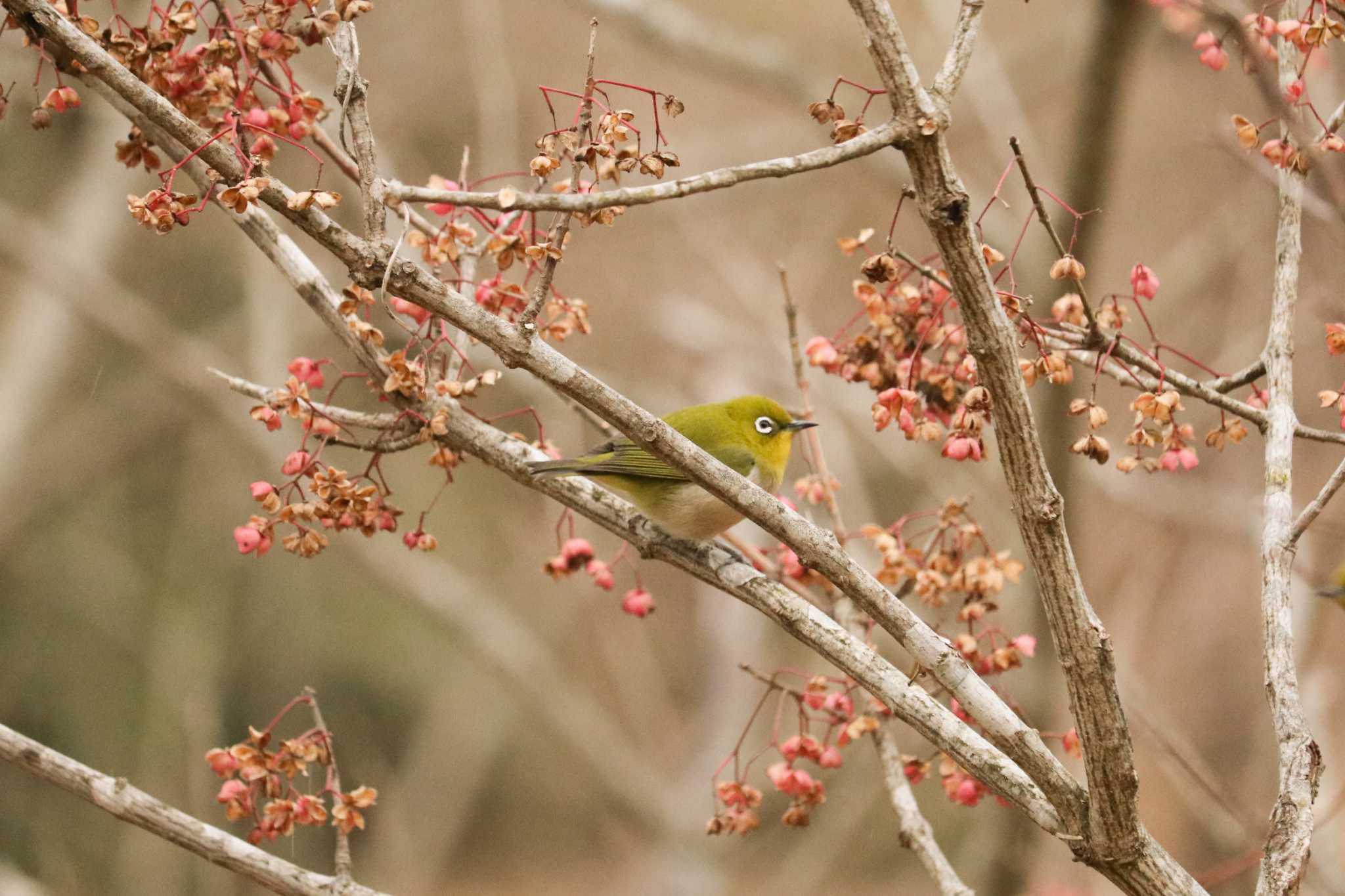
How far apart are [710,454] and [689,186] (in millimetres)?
1855

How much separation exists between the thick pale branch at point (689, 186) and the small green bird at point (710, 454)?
1558 millimetres

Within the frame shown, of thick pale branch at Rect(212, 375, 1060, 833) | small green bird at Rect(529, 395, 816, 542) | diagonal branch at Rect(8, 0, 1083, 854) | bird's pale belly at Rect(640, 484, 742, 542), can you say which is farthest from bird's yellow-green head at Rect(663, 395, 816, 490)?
diagonal branch at Rect(8, 0, 1083, 854)

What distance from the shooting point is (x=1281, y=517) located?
8.37ft

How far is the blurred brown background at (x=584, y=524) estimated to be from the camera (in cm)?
734

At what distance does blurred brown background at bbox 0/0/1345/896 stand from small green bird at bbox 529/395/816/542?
137 centimetres

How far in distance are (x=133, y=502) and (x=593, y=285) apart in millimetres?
5044

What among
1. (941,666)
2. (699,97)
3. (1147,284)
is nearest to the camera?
(941,666)

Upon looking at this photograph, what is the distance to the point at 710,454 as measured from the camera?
3717mm

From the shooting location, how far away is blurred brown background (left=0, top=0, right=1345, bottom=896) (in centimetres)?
734

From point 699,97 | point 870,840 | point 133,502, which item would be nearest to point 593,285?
point 699,97

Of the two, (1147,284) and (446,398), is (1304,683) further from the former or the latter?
(446,398)

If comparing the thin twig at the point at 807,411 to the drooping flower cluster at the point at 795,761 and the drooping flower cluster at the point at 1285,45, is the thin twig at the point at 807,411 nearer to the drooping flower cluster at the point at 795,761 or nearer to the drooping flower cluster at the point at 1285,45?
the drooping flower cluster at the point at 795,761

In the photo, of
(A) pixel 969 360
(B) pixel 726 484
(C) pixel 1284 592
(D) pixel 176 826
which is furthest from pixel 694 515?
(C) pixel 1284 592

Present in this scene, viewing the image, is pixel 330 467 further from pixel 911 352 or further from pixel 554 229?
pixel 911 352
